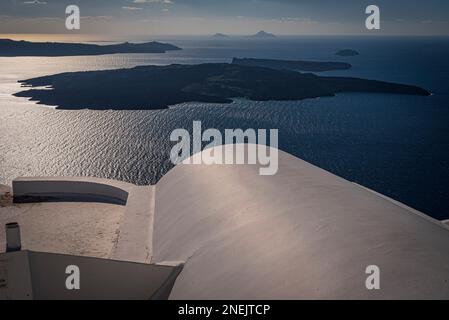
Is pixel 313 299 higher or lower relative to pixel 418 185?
higher

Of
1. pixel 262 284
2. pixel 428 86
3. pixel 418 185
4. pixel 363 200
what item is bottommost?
pixel 418 185

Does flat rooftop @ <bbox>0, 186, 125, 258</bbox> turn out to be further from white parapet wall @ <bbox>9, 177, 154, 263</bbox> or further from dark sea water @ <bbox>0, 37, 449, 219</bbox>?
dark sea water @ <bbox>0, 37, 449, 219</bbox>

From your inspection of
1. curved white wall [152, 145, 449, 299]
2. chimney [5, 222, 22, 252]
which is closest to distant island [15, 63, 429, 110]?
curved white wall [152, 145, 449, 299]

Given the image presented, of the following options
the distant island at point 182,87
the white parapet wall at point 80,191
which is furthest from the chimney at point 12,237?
the distant island at point 182,87

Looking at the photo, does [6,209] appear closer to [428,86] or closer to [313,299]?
[313,299]

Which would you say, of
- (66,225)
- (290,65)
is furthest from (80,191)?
(290,65)

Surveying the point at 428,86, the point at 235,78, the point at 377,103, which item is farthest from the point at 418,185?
the point at 428,86

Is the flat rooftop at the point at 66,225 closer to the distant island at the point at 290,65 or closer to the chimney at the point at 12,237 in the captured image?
the chimney at the point at 12,237
